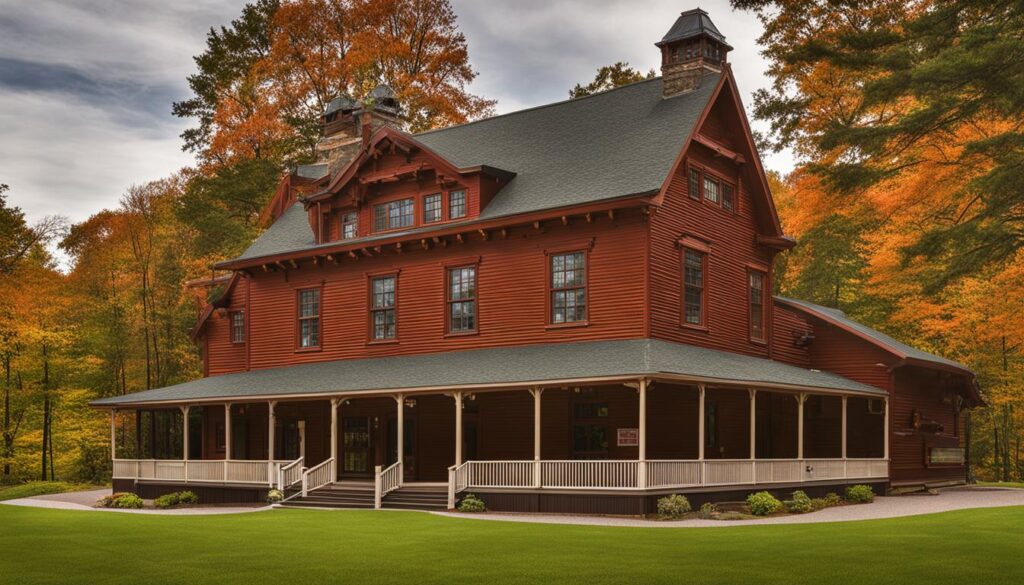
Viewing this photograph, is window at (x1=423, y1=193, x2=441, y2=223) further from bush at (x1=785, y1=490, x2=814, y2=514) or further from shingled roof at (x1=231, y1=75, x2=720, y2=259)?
bush at (x1=785, y1=490, x2=814, y2=514)

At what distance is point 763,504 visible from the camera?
2414cm

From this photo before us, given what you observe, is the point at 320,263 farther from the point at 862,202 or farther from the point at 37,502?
the point at 862,202

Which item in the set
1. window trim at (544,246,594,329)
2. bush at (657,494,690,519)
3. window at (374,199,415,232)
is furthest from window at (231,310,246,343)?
bush at (657,494,690,519)

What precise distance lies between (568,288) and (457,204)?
4.73m

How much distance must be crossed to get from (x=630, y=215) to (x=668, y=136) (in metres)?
3.21

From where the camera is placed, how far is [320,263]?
111ft

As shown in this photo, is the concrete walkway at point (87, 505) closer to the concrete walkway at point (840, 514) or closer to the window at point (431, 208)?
the concrete walkway at point (840, 514)

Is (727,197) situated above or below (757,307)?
above

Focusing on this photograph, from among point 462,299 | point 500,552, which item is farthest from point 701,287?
point 500,552

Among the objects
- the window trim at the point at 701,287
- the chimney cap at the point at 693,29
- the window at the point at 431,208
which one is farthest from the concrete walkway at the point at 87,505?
the chimney cap at the point at 693,29

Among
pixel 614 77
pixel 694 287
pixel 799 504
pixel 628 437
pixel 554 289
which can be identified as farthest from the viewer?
pixel 614 77

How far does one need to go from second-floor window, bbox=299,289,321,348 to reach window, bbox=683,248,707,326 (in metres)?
11.6

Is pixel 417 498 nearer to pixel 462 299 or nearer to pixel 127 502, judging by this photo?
pixel 462 299

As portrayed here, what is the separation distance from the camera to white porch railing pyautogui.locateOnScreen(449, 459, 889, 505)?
23328 mm
